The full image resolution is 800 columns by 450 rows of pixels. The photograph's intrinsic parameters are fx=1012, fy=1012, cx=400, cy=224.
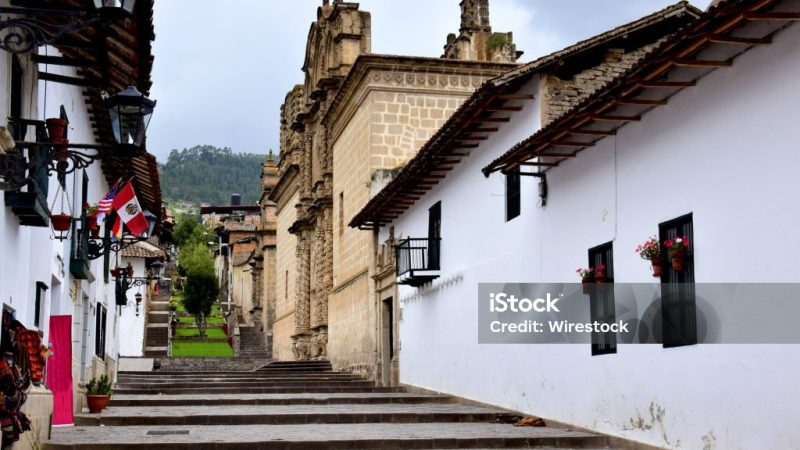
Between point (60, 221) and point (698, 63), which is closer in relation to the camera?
point (698, 63)

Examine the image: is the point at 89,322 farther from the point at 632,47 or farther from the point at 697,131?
the point at 697,131

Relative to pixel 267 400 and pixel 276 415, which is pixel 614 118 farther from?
pixel 267 400

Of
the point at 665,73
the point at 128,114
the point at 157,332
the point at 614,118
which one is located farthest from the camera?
the point at 157,332

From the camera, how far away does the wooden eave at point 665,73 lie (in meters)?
8.59

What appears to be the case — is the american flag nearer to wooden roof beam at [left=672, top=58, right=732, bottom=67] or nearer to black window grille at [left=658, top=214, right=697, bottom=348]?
black window grille at [left=658, top=214, right=697, bottom=348]

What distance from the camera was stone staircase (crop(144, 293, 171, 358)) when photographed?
4631 cm

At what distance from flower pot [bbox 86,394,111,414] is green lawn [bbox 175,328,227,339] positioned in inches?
1732

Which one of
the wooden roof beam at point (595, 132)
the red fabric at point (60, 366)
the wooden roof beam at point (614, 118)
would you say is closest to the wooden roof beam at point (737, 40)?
the wooden roof beam at point (614, 118)

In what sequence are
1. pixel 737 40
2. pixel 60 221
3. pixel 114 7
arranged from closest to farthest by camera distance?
pixel 114 7 → pixel 737 40 → pixel 60 221

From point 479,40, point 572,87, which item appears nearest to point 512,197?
point 572,87

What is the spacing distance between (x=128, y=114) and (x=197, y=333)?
5702 cm

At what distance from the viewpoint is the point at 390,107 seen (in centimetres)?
2633

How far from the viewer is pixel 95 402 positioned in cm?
1655

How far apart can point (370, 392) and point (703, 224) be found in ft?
46.9
